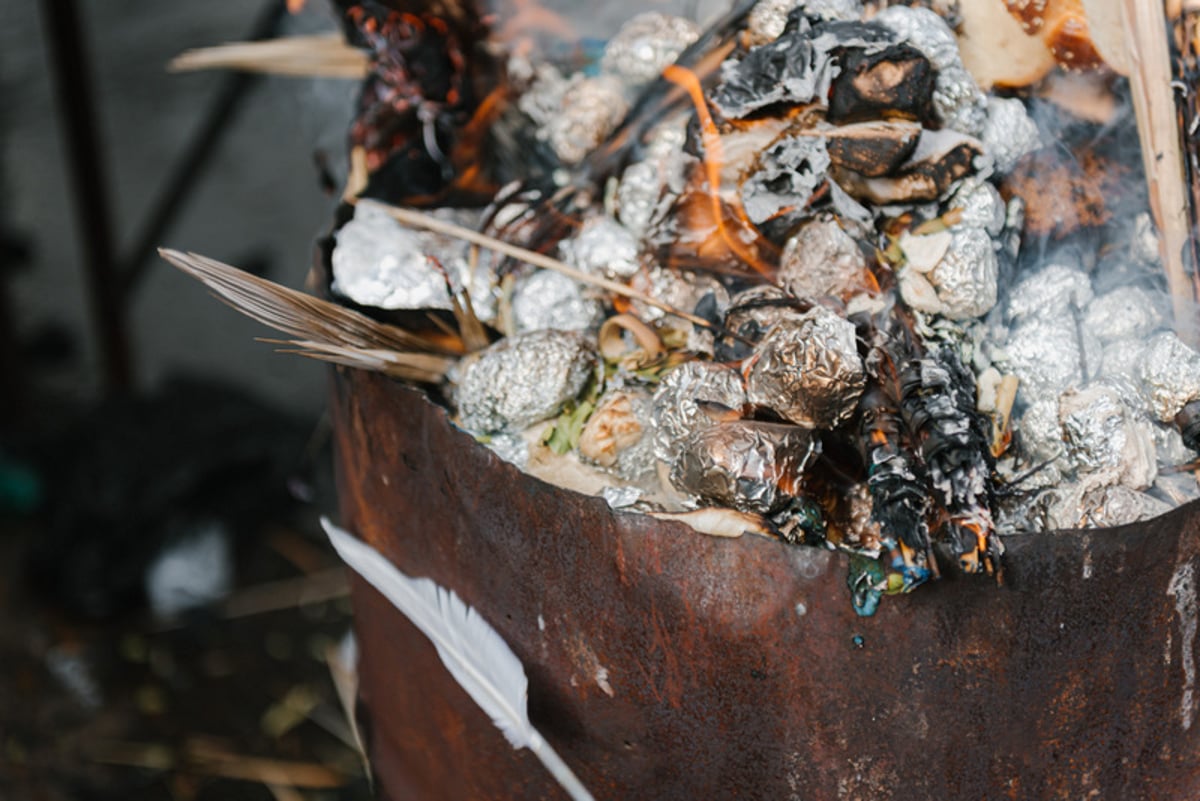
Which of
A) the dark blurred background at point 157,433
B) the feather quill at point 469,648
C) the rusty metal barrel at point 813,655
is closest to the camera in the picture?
the rusty metal barrel at point 813,655

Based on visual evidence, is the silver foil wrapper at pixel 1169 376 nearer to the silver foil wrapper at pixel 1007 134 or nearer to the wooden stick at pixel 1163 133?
the wooden stick at pixel 1163 133

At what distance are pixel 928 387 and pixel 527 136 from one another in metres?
0.73

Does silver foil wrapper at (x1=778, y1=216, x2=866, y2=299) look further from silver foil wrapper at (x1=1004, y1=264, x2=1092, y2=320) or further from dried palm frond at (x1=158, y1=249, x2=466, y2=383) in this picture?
dried palm frond at (x1=158, y1=249, x2=466, y2=383)

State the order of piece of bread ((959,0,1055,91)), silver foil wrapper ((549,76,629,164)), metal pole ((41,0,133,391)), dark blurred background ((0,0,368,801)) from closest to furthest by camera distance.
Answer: piece of bread ((959,0,1055,91)) → silver foil wrapper ((549,76,629,164)) → dark blurred background ((0,0,368,801)) → metal pole ((41,0,133,391))

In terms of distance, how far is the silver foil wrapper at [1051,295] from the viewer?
1.06 meters

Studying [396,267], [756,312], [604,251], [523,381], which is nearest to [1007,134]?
[756,312]

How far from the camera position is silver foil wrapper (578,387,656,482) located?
1.04 metres

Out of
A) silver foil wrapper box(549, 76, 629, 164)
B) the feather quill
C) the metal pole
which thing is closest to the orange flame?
silver foil wrapper box(549, 76, 629, 164)

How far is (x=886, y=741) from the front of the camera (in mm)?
945

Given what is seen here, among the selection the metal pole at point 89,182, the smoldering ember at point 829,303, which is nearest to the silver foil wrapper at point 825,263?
the smoldering ember at point 829,303

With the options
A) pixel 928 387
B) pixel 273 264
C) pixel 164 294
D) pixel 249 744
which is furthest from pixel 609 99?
pixel 164 294

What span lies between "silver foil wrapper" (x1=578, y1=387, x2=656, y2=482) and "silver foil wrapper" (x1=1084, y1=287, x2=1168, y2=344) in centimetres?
43

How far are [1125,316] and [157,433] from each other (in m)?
2.70

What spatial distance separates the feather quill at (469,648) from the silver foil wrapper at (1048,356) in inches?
21.4
